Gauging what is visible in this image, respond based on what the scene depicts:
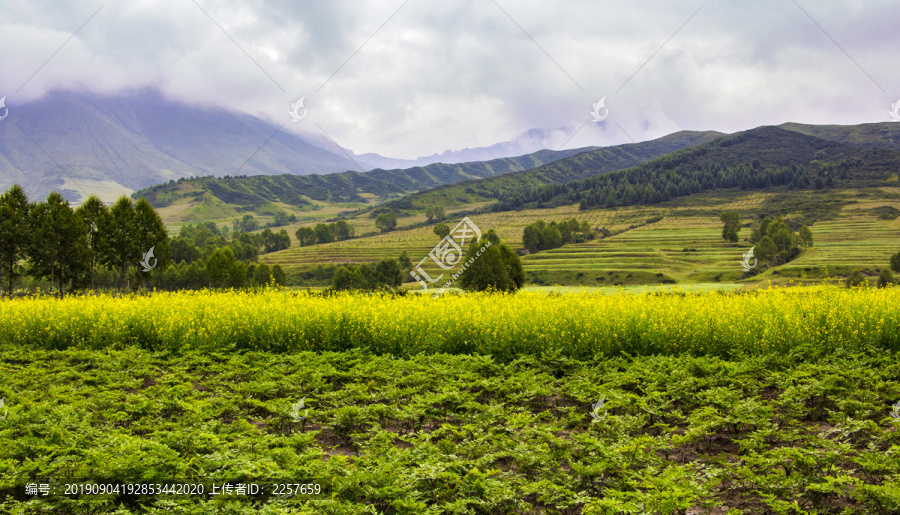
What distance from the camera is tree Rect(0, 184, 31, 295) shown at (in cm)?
4297

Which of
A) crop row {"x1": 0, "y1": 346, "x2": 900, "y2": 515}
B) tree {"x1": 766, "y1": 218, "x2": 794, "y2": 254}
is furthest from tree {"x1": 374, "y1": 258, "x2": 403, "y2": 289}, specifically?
tree {"x1": 766, "y1": 218, "x2": 794, "y2": 254}

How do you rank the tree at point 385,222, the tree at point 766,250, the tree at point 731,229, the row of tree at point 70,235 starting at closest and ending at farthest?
1. the row of tree at point 70,235
2. the tree at point 766,250
3. the tree at point 731,229
4. the tree at point 385,222

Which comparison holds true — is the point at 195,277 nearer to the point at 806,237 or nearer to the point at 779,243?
the point at 779,243

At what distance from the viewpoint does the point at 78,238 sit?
149ft

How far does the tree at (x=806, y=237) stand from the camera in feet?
339

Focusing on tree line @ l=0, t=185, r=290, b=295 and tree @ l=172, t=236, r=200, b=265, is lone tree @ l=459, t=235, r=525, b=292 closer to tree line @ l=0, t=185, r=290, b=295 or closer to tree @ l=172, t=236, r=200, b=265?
tree line @ l=0, t=185, r=290, b=295

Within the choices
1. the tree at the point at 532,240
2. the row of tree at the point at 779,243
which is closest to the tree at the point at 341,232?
the tree at the point at 532,240

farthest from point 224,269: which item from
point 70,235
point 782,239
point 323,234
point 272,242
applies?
point 323,234

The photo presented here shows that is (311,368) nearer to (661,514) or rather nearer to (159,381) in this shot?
(159,381)

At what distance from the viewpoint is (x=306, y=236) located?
169375 millimetres

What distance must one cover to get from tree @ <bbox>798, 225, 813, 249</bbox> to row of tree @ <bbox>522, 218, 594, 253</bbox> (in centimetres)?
5116

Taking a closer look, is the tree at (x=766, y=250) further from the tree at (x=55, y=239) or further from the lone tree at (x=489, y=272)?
the tree at (x=55, y=239)

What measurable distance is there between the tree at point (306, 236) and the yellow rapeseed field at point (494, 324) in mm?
160452

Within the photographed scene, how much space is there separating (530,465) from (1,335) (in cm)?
1290
